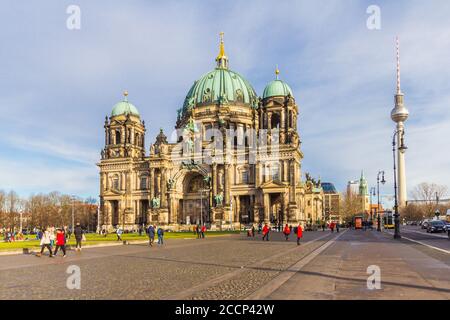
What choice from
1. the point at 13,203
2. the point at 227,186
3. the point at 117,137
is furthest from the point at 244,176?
the point at 13,203

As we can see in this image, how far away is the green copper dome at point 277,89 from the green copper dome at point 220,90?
10.2 meters

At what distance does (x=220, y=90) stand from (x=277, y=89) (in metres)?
15.3

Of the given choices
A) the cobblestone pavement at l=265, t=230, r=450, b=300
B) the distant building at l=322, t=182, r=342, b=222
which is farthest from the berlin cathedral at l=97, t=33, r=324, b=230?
the distant building at l=322, t=182, r=342, b=222

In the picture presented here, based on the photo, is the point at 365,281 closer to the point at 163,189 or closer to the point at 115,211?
the point at 163,189

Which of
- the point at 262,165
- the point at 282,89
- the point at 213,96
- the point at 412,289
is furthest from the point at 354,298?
the point at 213,96

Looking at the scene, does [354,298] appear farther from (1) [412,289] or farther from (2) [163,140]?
(2) [163,140]


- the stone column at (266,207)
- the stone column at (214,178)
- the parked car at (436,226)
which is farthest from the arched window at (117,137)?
the parked car at (436,226)

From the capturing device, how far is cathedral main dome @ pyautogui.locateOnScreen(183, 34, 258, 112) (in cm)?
10119

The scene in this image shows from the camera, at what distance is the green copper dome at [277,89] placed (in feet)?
300

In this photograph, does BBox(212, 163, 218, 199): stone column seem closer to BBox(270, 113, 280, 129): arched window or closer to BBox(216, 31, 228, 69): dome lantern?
BBox(270, 113, 280, 129): arched window

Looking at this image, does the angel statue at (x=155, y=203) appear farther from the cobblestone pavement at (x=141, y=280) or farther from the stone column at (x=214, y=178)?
the cobblestone pavement at (x=141, y=280)

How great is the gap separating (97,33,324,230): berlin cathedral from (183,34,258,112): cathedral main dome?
25 centimetres

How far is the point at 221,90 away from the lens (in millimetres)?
101562
